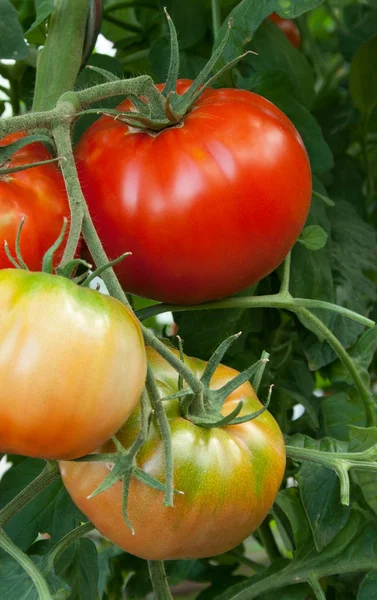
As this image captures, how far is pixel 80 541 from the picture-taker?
Result: 69 cm

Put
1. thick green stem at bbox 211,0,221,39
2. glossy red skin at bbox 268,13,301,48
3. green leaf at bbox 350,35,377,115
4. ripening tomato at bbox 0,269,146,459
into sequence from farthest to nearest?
glossy red skin at bbox 268,13,301,48
green leaf at bbox 350,35,377,115
thick green stem at bbox 211,0,221,39
ripening tomato at bbox 0,269,146,459

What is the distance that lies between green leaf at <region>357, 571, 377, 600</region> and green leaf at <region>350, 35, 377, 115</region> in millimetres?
547

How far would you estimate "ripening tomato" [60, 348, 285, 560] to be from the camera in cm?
49

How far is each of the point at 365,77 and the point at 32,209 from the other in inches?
21.6

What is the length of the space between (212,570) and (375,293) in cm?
45

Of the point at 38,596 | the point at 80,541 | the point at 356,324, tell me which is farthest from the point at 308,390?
the point at 38,596

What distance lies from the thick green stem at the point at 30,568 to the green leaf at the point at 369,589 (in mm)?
272

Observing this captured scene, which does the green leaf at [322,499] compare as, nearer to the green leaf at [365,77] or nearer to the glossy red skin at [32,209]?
the glossy red skin at [32,209]

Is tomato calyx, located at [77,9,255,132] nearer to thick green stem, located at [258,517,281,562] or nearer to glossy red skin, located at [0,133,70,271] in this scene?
glossy red skin, located at [0,133,70,271]

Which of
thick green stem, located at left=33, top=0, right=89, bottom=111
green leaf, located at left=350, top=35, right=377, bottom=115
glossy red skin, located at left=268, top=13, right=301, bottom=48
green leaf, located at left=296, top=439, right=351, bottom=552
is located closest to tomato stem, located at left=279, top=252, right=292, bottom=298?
green leaf, located at left=296, top=439, right=351, bottom=552

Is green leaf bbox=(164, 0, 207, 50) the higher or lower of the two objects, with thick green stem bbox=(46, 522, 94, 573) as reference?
higher

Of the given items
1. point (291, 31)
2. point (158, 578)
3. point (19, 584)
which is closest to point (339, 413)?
point (158, 578)

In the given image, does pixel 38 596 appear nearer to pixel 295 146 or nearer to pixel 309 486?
pixel 309 486

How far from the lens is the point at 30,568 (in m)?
0.54
